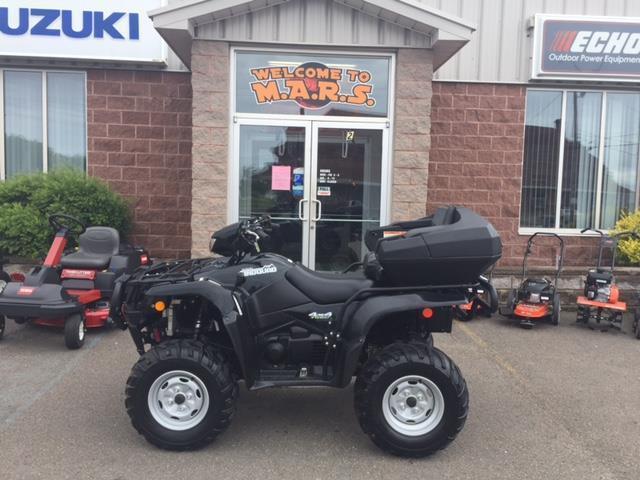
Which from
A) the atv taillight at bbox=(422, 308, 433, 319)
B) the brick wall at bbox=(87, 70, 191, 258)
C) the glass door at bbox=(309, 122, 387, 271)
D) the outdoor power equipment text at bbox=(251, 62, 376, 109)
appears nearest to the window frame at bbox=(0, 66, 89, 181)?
the brick wall at bbox=(87, 70, 191, 258)

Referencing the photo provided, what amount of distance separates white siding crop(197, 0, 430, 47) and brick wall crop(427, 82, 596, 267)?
1.85 meters

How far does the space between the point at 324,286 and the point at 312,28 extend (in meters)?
4.49

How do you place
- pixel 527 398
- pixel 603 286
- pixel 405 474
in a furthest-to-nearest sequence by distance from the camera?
pixel 603 286 < pixel 527 398 < pixel 405 474

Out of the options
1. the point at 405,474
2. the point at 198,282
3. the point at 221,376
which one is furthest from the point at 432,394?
the point at 198,282

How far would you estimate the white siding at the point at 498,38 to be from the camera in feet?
28.5

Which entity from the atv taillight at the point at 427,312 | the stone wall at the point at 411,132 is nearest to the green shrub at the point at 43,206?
the stone wall at the point at 411,132

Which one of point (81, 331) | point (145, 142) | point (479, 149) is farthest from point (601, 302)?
point (145, 142)

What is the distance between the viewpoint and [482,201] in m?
8.88

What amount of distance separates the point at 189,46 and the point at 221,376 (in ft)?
17.5

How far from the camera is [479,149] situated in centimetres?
881

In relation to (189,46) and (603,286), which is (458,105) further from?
(189,46)

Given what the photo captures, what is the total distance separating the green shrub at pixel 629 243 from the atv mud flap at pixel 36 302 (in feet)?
24.6

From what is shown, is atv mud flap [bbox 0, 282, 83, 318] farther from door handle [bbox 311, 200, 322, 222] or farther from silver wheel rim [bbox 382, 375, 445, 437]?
silver wheel rim [bbox 382, 375, 445, 437]

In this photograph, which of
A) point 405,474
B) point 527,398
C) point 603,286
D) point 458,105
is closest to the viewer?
point 405,474
